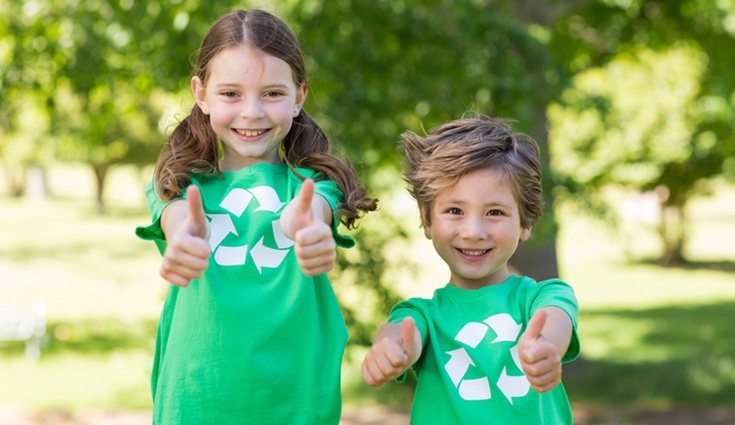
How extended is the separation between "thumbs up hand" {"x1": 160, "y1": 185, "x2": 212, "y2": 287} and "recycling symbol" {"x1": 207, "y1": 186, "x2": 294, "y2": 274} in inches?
8.7

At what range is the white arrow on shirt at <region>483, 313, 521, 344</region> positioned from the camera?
8.57 ft

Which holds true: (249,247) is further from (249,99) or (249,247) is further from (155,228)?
(249,99)

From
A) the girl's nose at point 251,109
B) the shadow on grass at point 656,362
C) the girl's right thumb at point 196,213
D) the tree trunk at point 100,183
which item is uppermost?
the tree trunk at point 100,183

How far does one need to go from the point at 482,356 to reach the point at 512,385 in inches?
3.8

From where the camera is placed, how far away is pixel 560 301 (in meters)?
2.56

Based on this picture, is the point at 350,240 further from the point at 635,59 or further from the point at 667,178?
the point at 667,178

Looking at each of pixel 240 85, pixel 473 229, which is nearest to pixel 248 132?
pixel 240 85

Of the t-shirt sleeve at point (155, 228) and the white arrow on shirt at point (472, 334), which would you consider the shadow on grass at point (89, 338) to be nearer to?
the t-shirt sleeve at point (155, 228)

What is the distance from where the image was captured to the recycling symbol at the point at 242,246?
2574 mm

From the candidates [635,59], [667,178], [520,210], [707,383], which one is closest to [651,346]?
[707,383]

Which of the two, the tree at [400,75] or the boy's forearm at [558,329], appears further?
the tree at [400,75]

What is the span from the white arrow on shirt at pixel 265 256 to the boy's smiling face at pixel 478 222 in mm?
387

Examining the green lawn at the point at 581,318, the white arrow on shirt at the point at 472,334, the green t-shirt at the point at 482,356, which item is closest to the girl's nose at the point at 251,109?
the green t-shirt at the point at 482,356

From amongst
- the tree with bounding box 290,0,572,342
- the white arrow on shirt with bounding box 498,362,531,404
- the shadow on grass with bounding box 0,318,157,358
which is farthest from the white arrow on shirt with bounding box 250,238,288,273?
the shadow on grass with bounding box 0,318,157,358
